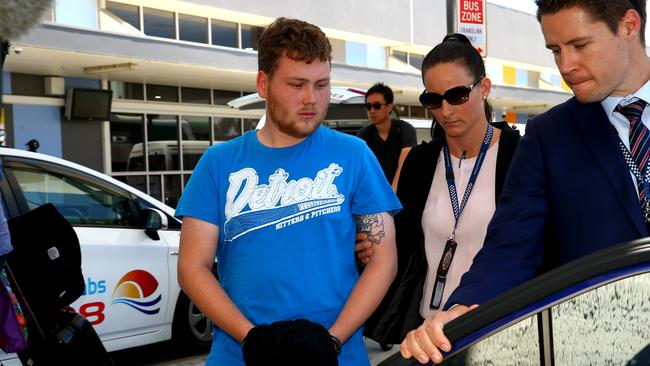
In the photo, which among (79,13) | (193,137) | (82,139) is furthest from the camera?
(193,137)

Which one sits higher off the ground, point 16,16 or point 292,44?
point 292,44

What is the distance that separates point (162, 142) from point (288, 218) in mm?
13685

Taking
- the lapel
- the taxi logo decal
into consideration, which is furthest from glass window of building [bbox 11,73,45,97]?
the lapel

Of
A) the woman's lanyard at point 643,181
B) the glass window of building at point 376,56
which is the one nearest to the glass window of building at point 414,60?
the glass window of building at point 376,56

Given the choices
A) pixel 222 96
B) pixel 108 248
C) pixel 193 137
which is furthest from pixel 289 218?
pixel 222 96

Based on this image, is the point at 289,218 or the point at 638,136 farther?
the point at 289,218

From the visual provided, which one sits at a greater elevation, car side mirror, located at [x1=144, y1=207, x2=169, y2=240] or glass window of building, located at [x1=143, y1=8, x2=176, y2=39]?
glass window of building, located at [x1=143, y1=8, x2=176, y2=39]

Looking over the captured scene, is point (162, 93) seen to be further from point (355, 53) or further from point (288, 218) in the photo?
point (288, 218)

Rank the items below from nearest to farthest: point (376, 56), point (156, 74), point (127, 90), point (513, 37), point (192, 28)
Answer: point (156, 74) → point (127, 90) → point (192, 28) → point (376, 56) → point (513, 37)

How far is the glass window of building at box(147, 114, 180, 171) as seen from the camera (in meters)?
15.3

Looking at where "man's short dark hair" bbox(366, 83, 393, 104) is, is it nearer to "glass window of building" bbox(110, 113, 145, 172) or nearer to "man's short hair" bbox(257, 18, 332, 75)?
"man's short hair" bbox(257, 18, 332, 75)

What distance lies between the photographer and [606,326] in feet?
4.59

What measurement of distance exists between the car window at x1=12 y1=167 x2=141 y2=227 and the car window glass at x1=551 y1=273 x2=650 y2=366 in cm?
427

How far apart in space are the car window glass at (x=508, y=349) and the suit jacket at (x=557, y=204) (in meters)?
0.25
